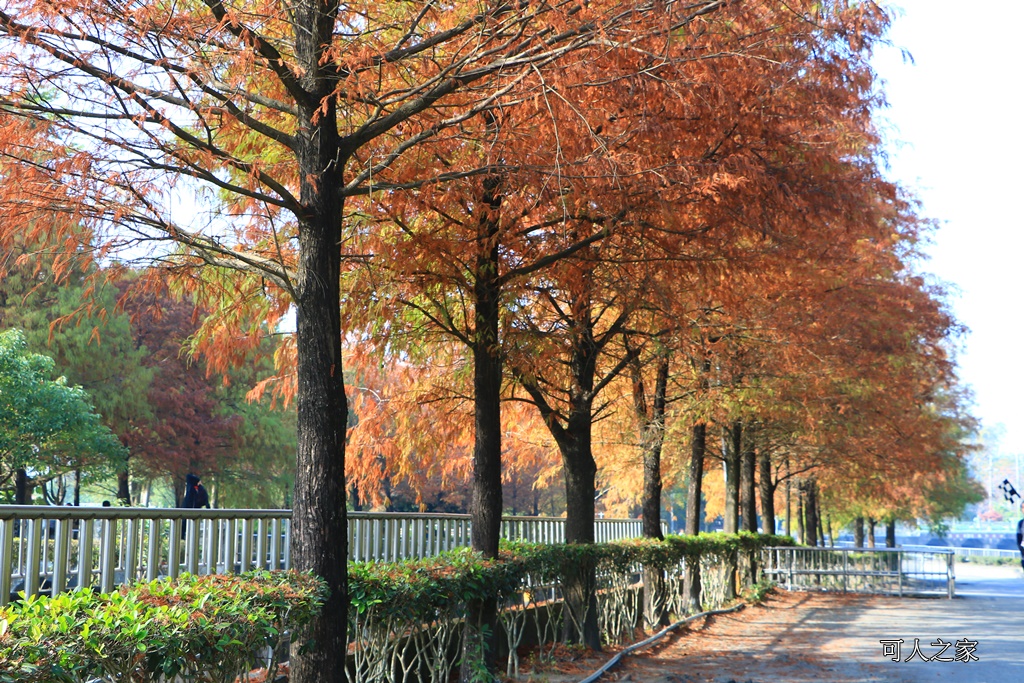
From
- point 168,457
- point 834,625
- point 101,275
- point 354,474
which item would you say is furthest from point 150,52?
point 168,457

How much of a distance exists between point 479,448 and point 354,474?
4.61 meters

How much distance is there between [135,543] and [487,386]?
4268 millimetres

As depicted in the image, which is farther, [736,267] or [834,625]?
[834,625]

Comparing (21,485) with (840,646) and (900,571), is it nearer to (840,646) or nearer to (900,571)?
(840,646)

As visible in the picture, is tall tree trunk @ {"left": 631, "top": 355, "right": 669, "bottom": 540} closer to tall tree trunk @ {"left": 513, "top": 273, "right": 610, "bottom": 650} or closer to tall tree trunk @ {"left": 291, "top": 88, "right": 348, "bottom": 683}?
tall tree trunk @ {"left": 513, "top": 273, "right": 610, "bottom": 650}

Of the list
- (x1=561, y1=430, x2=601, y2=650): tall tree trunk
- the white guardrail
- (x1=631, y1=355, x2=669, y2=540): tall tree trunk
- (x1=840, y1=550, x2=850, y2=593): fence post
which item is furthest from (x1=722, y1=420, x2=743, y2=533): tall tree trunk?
the white guardrail

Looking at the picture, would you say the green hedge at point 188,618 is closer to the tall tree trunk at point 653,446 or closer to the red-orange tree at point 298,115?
the red-orange tree at point 298,115

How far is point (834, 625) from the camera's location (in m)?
18.5

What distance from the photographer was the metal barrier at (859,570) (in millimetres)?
27844

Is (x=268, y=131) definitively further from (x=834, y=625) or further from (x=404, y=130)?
(x=834, y=625)

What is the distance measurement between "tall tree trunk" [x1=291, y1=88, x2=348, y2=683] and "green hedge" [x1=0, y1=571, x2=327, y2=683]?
0.41 m

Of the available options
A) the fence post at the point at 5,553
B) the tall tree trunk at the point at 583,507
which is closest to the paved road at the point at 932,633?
the tall tree trunk at the point at 583,507

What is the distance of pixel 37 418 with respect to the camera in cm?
2627

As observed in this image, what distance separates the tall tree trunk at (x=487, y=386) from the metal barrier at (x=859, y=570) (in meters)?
19.9
